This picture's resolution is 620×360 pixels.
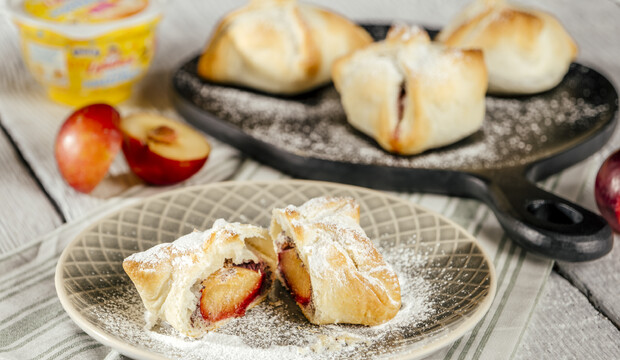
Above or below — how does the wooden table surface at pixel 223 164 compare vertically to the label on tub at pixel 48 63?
below

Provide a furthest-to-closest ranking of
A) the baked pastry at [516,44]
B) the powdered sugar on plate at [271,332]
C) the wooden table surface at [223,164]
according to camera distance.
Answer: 1. the baked pastry at [516,44]
2. the wooden table surface at [223,164]
3. the powdered sugar on plate at [271,332]

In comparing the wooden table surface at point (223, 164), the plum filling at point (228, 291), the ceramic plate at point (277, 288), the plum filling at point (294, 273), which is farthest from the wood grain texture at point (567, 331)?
the plum filling at point (228, 291)

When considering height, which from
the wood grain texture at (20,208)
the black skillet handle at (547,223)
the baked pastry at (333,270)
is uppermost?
the baked pastry at (333,270)

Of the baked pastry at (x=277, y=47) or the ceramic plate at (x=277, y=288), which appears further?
the baked pastry at (x=277, y=47)

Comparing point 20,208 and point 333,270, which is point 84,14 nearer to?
point 20,208

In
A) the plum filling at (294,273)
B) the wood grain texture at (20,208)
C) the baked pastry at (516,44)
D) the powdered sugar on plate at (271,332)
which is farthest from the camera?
the baked pastry at (516,44)

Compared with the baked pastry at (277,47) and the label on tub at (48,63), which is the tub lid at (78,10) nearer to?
the label on tub at (48,63)

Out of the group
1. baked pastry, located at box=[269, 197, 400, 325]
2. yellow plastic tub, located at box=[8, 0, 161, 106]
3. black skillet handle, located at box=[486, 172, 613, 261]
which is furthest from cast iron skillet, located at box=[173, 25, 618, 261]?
baked pastry, located at box=[269, 197, 400, 325]

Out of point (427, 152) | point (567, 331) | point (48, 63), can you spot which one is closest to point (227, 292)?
point (567, 331)
